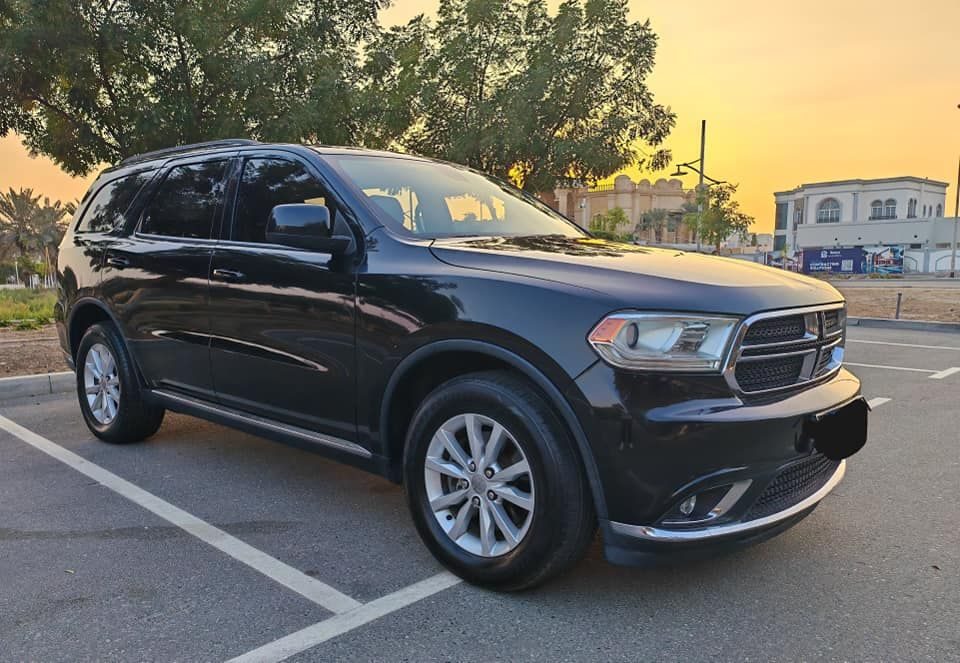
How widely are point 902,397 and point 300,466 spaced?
537cm

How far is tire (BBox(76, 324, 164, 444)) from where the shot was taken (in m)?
4.54

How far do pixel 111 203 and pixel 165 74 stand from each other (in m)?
6.19

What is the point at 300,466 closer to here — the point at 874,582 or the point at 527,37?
the point at 874,582

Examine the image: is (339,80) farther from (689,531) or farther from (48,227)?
(48,227)

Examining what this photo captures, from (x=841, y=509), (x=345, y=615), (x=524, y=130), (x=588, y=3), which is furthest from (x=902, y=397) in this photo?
(x=588, y=3)

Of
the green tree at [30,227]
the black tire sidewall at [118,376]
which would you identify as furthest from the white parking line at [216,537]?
the green tree at [30,227]

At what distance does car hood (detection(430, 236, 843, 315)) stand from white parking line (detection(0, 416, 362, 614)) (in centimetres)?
137

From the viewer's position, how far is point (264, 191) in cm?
376

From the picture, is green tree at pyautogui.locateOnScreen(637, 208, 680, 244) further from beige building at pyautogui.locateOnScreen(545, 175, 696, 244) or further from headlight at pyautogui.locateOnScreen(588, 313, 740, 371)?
headlight at pyautogui.locateOnScreen(588, 313, 740, 371)

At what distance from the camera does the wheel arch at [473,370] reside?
2436mm

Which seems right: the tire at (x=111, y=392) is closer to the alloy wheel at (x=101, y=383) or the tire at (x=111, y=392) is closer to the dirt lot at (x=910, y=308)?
the alloy wheel at (x=101, y=383)

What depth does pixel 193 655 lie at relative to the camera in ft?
7.70

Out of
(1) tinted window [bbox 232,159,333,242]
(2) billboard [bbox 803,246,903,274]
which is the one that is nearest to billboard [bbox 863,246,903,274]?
(2) billboard [bbox 803,246,903,274]

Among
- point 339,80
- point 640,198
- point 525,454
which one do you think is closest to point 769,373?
point 525,454
